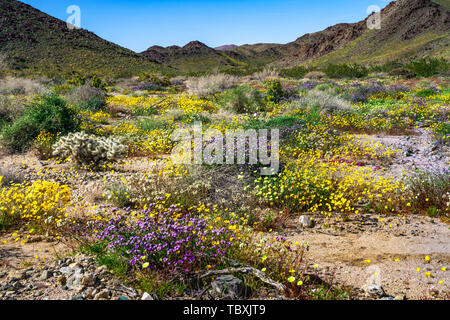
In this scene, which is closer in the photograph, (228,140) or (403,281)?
(403,281)

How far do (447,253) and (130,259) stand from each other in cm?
354

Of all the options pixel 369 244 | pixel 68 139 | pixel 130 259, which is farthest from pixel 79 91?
pixel 369 244

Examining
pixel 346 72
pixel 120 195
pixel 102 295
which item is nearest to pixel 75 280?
pixel 102 295

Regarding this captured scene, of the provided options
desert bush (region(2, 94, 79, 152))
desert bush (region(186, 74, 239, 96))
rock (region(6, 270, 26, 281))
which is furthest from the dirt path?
desert bush (region(186, 74, 239, 96))

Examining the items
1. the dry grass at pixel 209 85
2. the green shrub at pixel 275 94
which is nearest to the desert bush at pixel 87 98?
the dry grass at pixel 209 85

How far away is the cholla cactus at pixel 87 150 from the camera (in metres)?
6.21

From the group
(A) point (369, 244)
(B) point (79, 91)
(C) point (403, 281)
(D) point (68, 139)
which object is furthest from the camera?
(B) point (79, 91)

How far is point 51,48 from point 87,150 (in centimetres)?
4877

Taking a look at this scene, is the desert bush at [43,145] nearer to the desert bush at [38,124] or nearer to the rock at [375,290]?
the desert bush at [38,124]

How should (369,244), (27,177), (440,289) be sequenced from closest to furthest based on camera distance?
1. (440,289)
2. (369,244)
3. (27,177)
